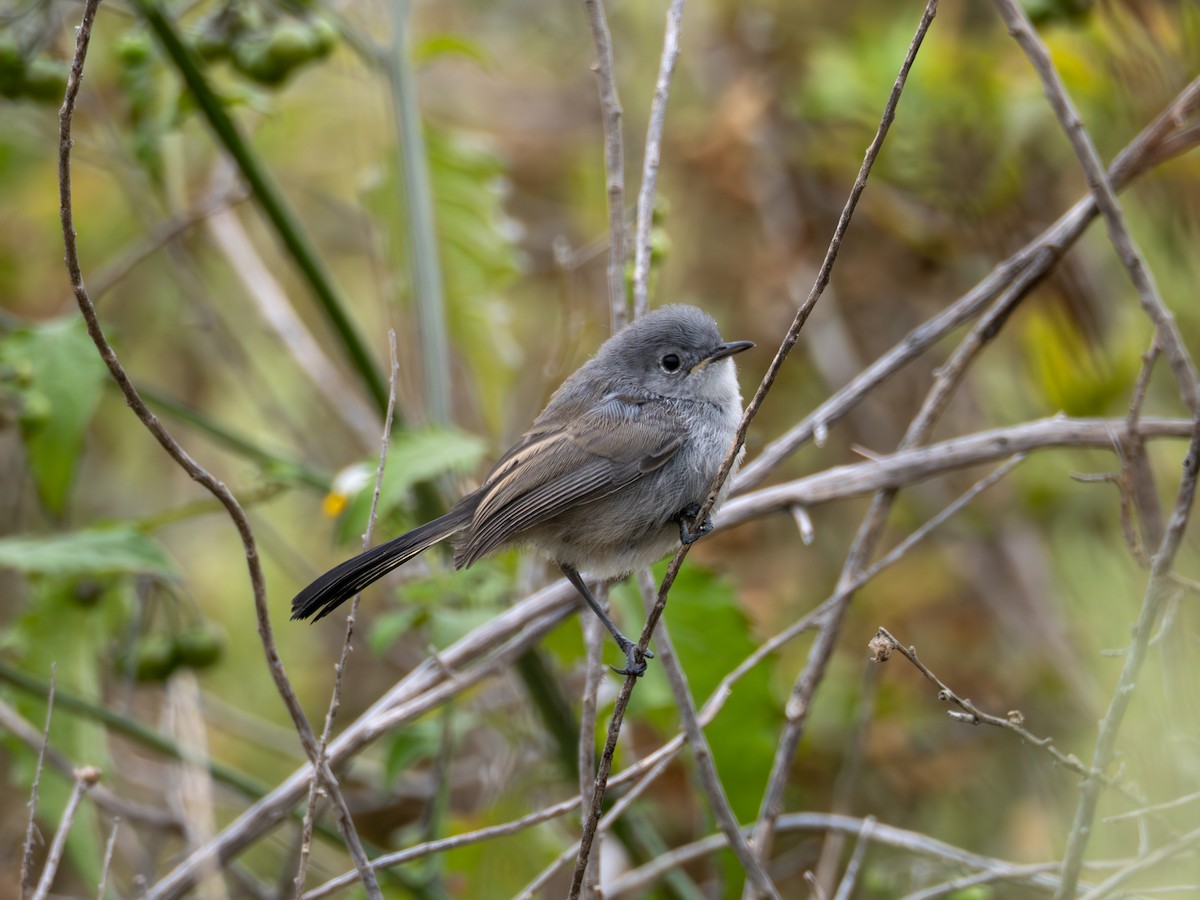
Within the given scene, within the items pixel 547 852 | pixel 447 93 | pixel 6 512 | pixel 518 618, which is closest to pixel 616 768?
pixel 547 852

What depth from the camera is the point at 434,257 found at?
3629 mm

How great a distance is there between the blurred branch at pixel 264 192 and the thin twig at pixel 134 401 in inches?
39.7

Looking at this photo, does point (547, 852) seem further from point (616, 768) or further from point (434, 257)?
point (434, 257)

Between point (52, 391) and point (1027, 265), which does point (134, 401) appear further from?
point (1027, 265)

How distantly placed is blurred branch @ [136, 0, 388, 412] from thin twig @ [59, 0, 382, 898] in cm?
101

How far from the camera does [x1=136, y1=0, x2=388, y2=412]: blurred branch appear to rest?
3006 millimetres

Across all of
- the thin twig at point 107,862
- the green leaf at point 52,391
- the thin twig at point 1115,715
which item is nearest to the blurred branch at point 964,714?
the thin twig at point 1115,715

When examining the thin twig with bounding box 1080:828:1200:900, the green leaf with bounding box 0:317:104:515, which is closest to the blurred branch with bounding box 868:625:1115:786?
the thin twig with bounding box 1080:828:1200:900

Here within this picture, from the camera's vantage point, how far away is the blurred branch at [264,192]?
3006 millimetres

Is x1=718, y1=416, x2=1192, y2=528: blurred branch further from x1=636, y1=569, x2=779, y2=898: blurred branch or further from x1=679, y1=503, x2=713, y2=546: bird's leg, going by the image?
x1=636, y1=569, x2=779, y2=898: blurred branch

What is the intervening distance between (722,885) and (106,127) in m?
3.16

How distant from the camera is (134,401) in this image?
79.1 inches

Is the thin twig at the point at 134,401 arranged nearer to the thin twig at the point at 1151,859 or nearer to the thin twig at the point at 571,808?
the thin twig at the point at 571,808

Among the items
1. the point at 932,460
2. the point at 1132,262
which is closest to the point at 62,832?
the point at 932,460
